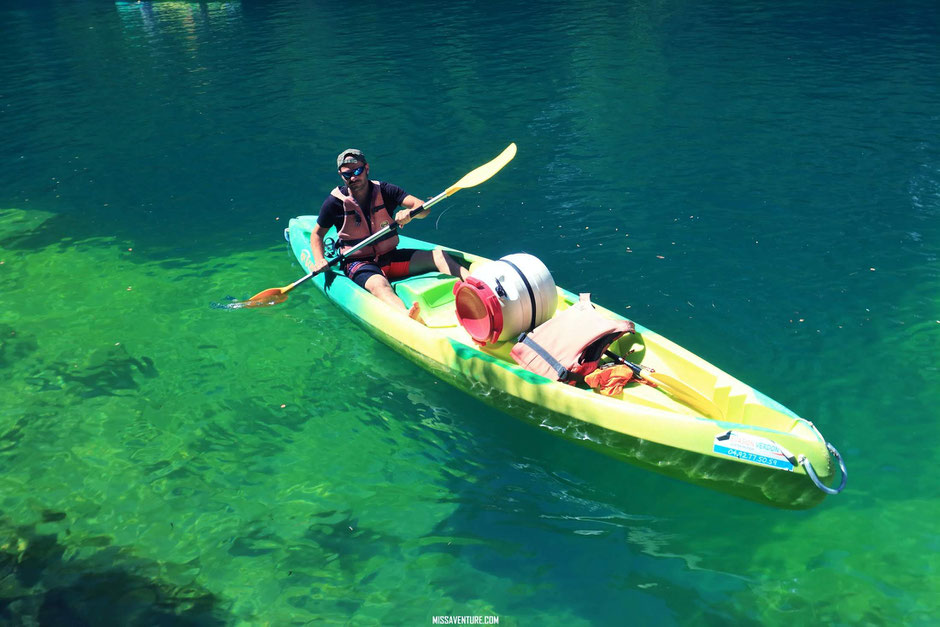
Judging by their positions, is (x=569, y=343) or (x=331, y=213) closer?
(x=569, y=343)

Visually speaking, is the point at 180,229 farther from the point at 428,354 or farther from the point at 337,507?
the point at 337,507

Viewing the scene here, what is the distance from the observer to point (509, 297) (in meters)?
6.76

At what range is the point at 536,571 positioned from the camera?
558 cm

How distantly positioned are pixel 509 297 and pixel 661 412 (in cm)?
169

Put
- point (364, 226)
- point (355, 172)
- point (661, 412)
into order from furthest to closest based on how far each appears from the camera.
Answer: point (364, 226), point (355, 172), point (661, 412)

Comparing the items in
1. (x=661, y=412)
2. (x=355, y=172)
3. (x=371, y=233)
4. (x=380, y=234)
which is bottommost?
(x=661, y=412)

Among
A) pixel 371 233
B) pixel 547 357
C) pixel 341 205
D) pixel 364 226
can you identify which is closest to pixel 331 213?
pixel 341 205

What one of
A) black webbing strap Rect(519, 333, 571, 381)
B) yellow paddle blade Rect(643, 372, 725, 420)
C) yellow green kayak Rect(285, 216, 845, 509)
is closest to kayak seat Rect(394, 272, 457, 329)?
yellow green kayak Rect(285, 216, 845, 509)

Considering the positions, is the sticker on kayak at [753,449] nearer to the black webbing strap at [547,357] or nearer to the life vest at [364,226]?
the black webbing strap at [547,357]

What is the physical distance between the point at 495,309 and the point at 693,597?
2830mm

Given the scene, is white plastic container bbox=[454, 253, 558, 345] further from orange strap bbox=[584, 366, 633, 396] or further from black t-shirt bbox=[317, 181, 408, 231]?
black t-shirt bbox=[317, 181, 408, 231]

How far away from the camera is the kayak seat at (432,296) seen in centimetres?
787

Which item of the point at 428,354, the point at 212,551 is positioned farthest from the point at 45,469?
the point at 428,354

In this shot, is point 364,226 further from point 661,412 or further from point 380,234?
point 661,412
